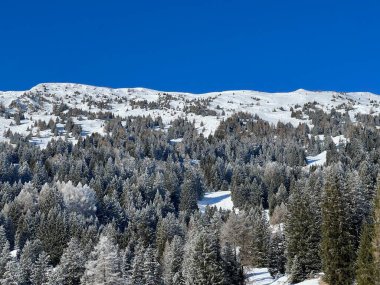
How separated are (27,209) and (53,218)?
19.0 meters

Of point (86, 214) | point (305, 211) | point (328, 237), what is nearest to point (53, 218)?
point (86, 214)

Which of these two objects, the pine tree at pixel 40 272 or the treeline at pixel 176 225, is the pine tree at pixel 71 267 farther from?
the pine tree at pixel 40 272

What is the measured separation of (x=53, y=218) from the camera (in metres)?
107

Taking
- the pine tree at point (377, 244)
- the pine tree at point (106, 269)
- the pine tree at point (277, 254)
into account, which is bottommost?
the pine tree at point (277, 254)

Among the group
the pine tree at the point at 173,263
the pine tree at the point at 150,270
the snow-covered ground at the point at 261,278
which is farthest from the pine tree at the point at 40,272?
the snow-covered ground at the point at 261,278

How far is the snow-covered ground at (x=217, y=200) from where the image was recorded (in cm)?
16173

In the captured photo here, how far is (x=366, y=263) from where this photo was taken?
4144 centimetres

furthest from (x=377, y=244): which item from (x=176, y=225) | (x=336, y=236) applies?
(x=176, y=225)

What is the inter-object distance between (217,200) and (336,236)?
390ft

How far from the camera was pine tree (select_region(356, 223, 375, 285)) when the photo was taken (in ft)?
132

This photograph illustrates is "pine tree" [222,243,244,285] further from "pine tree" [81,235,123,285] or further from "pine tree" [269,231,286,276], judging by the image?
"pine tree" [81,235,123,285]

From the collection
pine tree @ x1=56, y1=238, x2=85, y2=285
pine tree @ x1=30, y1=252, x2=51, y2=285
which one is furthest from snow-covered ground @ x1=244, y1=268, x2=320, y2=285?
pine tree @ x1=30, y1=252, x2=51, y2=285

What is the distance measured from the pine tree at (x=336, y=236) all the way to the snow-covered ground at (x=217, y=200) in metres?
105

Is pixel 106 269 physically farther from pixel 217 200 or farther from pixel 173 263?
pixel 217 200
